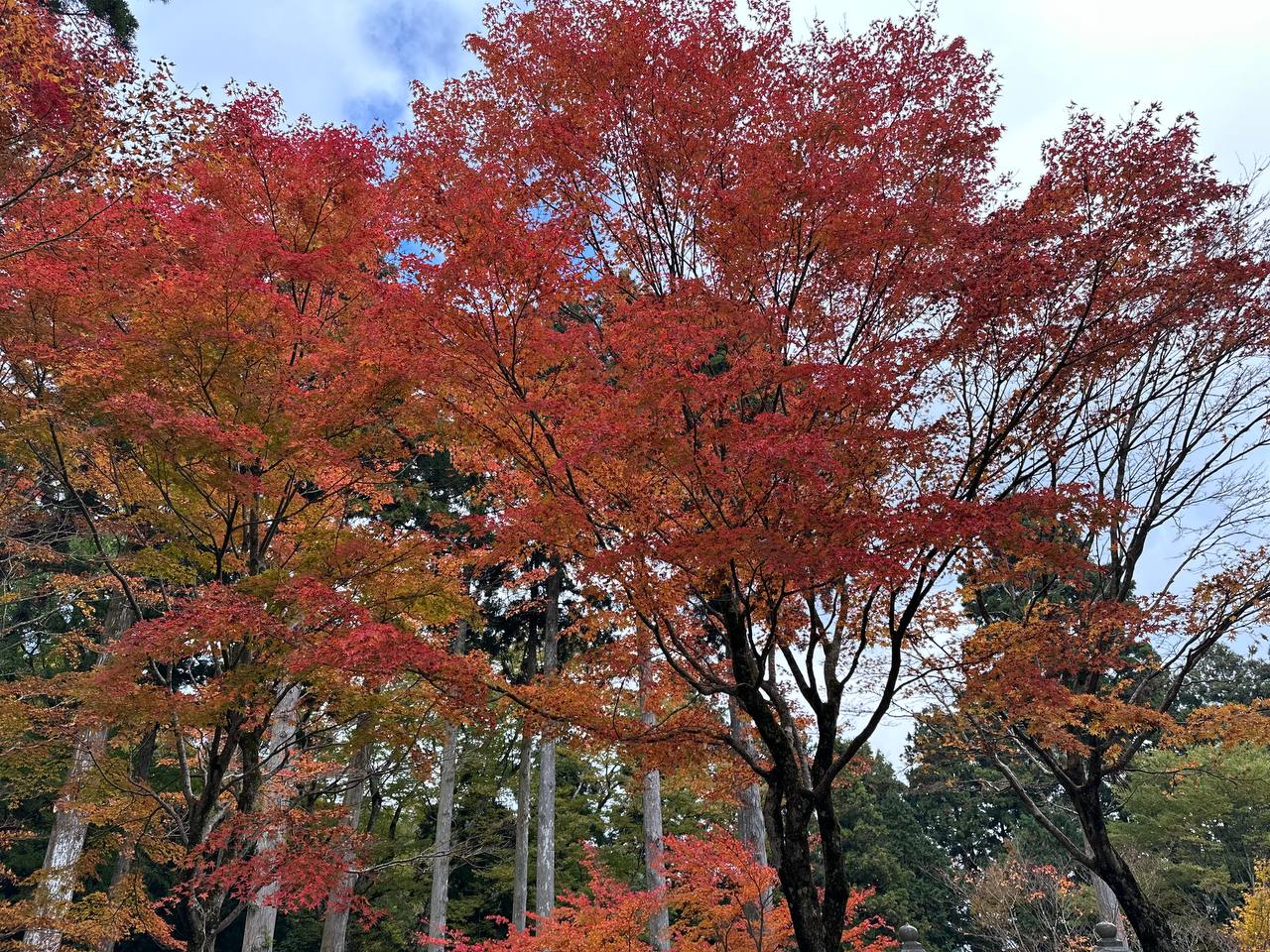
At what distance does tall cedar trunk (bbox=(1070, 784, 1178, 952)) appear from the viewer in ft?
27.2

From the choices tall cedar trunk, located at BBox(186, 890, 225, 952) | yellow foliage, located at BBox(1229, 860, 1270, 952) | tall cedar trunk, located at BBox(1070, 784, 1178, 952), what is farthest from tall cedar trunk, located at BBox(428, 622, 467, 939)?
yellow foliage, located at BBox(1229, 860, 1270, 952)

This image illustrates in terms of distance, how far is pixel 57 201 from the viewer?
7805mm

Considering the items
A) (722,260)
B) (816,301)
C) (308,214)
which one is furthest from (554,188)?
(308,214)

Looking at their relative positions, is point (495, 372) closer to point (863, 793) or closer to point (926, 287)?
point (926, 287)

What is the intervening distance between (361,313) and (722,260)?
13.9ft

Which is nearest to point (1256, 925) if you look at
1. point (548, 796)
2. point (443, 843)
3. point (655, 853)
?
point (655, 853)

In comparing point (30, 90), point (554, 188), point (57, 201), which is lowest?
point (30, 90)

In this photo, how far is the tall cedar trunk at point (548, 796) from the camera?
14.1 m

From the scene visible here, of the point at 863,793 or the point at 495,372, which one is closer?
the point at 495,372

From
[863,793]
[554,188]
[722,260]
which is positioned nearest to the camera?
[722,260]

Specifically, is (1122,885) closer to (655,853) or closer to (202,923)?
(655,853)

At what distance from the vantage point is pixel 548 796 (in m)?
14.9

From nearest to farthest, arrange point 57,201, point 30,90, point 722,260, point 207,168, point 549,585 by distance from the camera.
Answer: point 30,90 < point 722,260 < point 57,201 < point 207,168 < point 549,585

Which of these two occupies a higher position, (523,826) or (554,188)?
(554,188)
